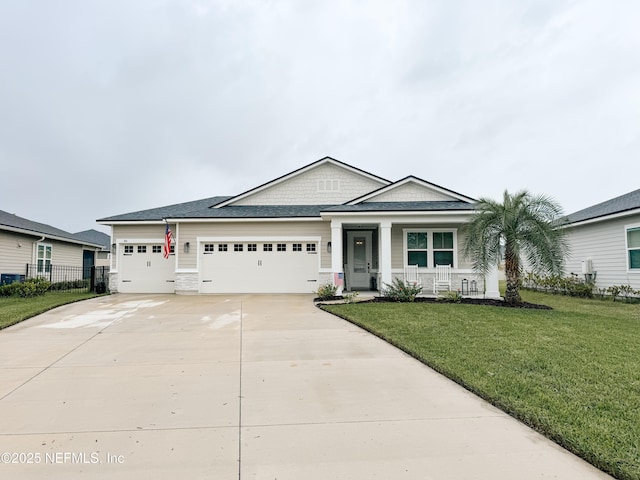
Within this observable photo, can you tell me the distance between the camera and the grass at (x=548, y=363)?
3004 millimetres

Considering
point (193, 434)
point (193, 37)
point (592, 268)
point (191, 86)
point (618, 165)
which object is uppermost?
point (193, 37)

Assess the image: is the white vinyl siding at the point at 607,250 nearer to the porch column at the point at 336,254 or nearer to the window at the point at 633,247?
the window at the point at 633,247

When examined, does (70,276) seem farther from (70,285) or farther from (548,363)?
(548,363)

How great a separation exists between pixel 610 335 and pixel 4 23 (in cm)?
2101

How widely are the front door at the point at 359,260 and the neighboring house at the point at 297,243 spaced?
0.04 m

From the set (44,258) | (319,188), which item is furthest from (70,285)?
(319,188)

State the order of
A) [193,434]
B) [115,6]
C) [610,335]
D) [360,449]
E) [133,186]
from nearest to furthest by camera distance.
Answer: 1. [360,449]
2. [193,434]
3. [610,335]
4. [115,6]
5. [133,186]

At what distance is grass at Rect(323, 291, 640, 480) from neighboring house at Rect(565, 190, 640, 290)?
4642mm

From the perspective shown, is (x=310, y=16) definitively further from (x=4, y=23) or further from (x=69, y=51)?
(x=4, y=23)

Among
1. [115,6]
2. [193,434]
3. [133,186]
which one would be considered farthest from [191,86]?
[193,434]

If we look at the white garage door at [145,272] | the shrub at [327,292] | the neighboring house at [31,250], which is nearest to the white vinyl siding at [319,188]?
the white garage door at [145,272]

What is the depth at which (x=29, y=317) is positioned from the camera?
8.93 meters

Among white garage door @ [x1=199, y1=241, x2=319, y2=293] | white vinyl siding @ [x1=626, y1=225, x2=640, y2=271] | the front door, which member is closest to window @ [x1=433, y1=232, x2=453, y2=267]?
the front door

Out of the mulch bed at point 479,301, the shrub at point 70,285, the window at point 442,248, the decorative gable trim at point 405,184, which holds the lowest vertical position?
the mulch bed at point 479,301
